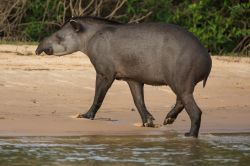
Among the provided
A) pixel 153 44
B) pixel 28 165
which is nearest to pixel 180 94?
pixel 153 44

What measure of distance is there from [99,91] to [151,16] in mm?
7256

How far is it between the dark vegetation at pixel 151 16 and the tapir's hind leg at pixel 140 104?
615 cm

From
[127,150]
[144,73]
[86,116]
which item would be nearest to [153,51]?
[144,73]

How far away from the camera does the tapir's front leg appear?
12609 mm

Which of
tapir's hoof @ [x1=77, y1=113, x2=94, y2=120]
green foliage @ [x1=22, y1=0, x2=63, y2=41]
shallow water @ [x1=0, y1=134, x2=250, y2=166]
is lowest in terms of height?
green foliage @ [x1=22, y1=0, x2=63, y2=41]

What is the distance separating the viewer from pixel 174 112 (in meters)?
12.5

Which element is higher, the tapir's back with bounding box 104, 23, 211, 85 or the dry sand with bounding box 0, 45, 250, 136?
the tapir's back with bounding box 104, 23, 211, 85

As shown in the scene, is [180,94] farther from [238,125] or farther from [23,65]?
[23,65]

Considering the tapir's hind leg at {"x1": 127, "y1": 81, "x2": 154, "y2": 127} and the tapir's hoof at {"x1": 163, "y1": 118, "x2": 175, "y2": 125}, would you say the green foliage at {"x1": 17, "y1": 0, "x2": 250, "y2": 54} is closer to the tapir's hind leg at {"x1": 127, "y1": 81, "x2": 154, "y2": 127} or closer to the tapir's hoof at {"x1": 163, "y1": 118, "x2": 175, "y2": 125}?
the tapir's hind leg at {"x1": 127, "y1": 81, "x2": 154, "y2": 127}

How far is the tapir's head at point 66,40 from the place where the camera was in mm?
13250

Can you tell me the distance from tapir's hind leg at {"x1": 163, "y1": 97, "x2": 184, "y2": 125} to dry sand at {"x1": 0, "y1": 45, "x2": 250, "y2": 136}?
0.42 feet

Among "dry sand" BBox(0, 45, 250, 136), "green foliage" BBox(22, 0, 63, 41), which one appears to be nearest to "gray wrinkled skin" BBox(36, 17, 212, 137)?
"dry sand" BBox(0, 45, 250, 136)

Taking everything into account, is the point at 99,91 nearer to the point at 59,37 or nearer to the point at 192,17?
the point at 59,37

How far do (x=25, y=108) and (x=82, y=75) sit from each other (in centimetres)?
235
